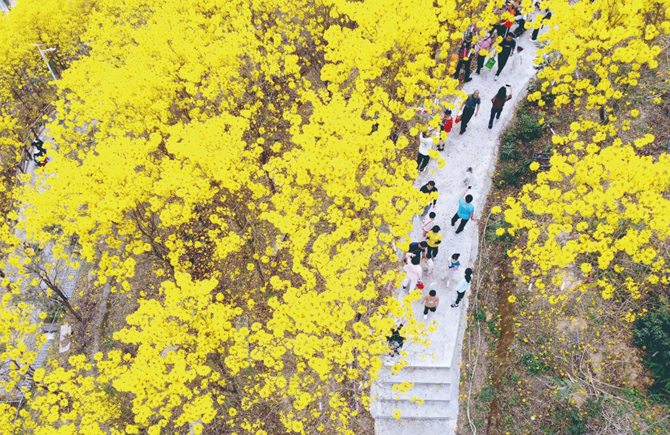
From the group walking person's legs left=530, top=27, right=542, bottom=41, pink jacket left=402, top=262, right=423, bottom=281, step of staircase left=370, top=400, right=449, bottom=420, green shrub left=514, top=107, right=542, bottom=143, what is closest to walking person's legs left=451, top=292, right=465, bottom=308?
pink jacket left=402, top=262, right=423, bottom=281

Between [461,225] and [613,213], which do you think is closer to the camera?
[613,213]

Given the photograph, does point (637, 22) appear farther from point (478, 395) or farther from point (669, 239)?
point (478, 395)

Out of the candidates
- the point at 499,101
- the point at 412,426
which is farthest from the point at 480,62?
the point at 412,426

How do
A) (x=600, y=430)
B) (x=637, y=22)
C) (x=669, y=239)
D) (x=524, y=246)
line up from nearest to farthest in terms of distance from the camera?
1. (x=600, y=430)
2. (x=637, y=22)
3. (x=669, y=239)
4. (x=524, y=246)

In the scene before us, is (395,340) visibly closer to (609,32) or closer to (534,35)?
(609,32)

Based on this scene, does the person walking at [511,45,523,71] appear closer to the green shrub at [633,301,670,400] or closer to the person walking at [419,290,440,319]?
the green shrub at [633,301,670,400]

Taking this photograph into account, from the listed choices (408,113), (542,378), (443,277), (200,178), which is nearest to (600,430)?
(542,378)

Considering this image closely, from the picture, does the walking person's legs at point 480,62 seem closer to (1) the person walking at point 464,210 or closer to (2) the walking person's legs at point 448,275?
(1) the person walking at point 464,210
